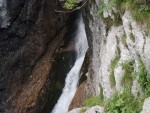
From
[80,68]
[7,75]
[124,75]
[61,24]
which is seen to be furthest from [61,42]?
[124,75]

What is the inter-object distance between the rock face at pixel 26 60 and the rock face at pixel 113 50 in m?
1.75

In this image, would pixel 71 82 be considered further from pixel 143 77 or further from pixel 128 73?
pixel 143 77

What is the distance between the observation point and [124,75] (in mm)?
8766

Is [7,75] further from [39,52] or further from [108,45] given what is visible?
[108,45]

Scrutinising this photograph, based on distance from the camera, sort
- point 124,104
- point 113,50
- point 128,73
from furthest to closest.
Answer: point 113,50, point 128,73, point 124,104

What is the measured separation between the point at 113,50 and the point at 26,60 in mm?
5446

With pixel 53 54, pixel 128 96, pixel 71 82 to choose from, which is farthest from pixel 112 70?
pixel 53 54

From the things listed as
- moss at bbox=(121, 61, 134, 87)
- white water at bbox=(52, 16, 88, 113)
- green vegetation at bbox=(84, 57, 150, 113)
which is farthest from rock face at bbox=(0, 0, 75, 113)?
moss at bbox=(121, 61, 134, 87)

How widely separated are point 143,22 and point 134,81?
4.87 ft

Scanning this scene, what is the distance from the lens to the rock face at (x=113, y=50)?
802cm

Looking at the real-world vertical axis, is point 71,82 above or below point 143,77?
below

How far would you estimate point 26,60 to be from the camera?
14367 millimetres

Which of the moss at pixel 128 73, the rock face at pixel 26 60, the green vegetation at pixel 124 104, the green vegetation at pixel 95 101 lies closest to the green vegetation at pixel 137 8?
the moss at pixel 128 73

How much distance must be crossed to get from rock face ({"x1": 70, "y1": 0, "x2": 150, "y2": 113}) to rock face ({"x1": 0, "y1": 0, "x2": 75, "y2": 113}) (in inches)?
69.1
